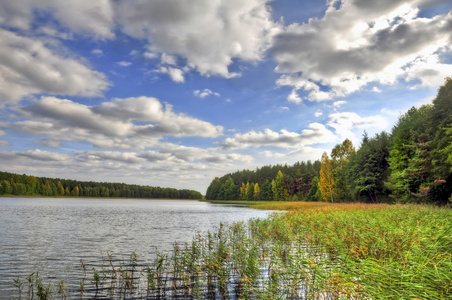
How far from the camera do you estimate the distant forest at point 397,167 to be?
102 ft

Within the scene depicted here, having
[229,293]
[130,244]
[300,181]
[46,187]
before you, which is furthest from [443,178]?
[46,187]

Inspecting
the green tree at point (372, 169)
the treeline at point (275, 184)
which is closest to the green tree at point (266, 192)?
the treeline at point (275, 184)

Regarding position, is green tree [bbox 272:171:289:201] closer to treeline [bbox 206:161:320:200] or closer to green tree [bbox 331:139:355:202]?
treeline [bbox 206:161:320:200]

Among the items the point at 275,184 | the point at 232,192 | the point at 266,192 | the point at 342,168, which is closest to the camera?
the point at 342,168

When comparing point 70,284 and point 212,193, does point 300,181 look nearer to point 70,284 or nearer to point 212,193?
point 212,193

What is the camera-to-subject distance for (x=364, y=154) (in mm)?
57344

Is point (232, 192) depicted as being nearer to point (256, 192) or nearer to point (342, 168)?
point (256, 192)

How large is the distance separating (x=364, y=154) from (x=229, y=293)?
57950 mm

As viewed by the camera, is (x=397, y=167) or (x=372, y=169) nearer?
(x=397, y=167)

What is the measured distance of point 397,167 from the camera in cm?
4512

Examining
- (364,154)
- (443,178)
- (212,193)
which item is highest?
(364,154)

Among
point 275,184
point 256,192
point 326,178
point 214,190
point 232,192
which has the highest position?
point 326,178

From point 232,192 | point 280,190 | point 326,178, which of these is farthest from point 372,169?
point 232,192

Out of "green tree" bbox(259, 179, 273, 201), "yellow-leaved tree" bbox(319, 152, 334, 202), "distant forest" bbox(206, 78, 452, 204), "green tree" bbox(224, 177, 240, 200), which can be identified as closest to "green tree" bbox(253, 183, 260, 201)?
"green tree" bbox(259, 179, 273, 201)
